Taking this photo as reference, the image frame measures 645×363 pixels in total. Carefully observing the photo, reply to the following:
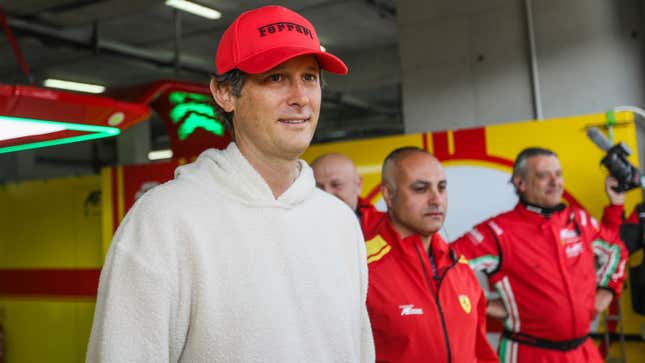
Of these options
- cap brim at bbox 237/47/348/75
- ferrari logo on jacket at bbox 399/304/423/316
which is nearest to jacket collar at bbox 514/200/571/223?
ferrari logo on jacket at bbox 399/304/423/316

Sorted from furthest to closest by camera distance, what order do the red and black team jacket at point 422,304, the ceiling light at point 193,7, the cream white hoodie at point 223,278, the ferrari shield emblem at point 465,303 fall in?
1. the ceiling light at point 193,7
2. the ferrari shield emblem at point 465,303
3. the red and black team jacket at point 422,304
4. the cream white hoodie at point 223,278

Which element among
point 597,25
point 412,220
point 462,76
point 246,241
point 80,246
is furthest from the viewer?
point 80,246

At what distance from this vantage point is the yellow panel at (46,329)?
18.0ft

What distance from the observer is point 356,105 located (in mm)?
13508

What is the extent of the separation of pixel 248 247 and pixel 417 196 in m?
1.31

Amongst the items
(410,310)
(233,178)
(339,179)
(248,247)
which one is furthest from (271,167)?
(339,179)

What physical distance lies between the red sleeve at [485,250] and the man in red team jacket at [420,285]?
0.84m

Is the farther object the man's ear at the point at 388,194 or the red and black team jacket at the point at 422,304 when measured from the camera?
the man's ear at the point at 388,194

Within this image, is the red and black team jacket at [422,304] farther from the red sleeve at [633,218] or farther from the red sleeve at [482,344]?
the red sleeve at [633,218]

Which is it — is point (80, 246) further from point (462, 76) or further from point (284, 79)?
point (284, 79)

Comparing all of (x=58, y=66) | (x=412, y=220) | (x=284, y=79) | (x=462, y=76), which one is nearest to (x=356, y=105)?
(x=58, y=66)

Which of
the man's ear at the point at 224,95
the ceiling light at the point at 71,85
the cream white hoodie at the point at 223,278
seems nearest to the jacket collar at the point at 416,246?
the cream white hoodie at the point at 223,278

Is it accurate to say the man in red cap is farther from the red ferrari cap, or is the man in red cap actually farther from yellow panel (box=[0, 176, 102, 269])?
yellow panel (box=[0, 176, 102, 269])

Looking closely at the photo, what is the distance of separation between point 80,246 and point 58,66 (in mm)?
5788
